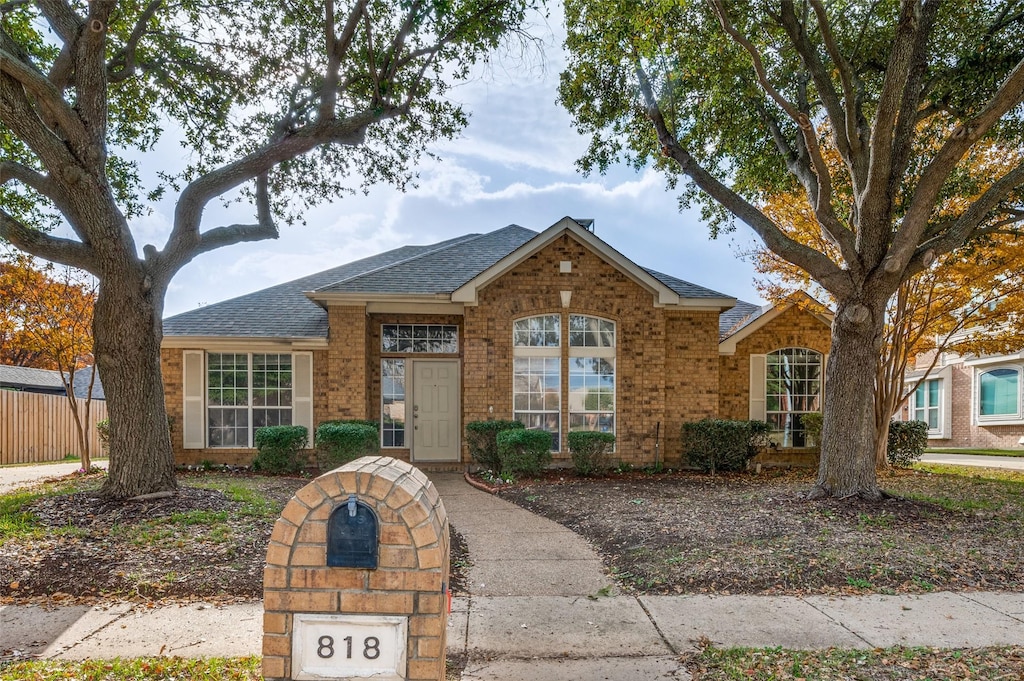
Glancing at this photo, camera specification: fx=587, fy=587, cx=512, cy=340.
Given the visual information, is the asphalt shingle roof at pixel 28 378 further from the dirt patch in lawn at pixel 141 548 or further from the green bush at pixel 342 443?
the dirt patch in lawn at pixel 141 548

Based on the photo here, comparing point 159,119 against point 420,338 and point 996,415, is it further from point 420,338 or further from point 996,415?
point 996,415

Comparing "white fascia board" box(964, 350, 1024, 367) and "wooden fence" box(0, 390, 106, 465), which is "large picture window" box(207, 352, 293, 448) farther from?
"white fascia board" box(964, 350, 1024, 367)

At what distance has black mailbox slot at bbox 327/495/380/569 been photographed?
2.38 meters

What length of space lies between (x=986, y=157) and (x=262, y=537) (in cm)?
1255

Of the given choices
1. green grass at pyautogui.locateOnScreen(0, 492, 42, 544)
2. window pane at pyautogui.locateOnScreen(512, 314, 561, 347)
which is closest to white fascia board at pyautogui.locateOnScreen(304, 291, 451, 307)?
window pane at pyautogui.locateOnScreen(512, 314, 561, 347)

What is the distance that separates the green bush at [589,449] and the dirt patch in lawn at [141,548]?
4.67m

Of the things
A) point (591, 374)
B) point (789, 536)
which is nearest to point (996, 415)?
point (591, 374)

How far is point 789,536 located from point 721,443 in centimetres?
552

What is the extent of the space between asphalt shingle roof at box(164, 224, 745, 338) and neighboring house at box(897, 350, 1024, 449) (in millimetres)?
14336

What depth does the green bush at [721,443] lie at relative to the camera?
1165cm

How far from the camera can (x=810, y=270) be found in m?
7.98

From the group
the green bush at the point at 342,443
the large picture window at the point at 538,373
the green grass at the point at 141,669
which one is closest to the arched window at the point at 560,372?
the large picture window at the point at 538,373

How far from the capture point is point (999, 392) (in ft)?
65.9

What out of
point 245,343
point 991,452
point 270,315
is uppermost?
point 270,315
